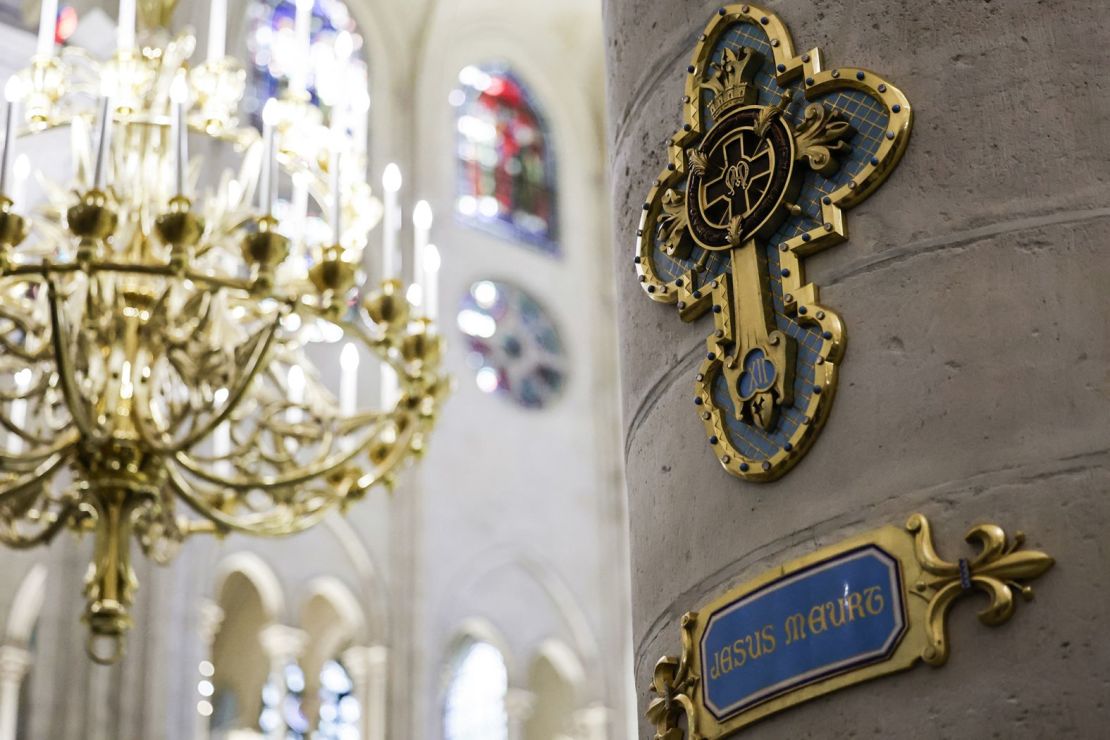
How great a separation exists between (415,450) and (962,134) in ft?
12.5

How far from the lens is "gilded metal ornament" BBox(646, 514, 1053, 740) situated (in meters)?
2.30

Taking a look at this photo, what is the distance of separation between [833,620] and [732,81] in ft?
2.89

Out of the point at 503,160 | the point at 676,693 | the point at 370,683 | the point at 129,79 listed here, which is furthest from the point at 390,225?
the point at 503,160

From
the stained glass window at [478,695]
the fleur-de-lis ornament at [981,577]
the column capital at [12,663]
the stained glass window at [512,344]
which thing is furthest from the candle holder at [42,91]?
the stained glass window at [512,344]

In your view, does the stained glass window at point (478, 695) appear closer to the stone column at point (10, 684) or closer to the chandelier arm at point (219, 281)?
the stone column at point (10, 684)

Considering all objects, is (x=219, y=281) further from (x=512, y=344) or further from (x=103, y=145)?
(x=512, y=344)

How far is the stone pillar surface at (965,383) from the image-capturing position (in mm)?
2266

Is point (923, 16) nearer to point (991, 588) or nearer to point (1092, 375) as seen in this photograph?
point (1092, 375)

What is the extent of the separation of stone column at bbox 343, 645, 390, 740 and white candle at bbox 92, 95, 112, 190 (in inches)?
269

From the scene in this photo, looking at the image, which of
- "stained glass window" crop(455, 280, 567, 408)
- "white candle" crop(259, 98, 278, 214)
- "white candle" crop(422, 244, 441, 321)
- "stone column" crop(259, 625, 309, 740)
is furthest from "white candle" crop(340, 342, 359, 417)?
"stained glass window" crop(455, 280, 567, 408)

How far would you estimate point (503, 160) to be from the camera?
14.4 metres

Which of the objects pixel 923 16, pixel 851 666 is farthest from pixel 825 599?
pixel 923 16

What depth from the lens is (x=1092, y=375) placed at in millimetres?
2336

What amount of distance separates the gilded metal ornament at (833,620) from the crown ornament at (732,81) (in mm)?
740
